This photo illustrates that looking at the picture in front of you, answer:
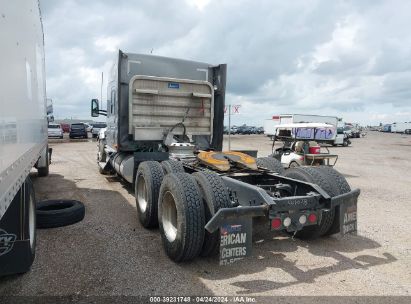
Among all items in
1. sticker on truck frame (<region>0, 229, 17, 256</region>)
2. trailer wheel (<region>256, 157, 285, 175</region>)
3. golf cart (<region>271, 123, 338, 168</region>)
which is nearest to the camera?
sticker on truck frame (<region>0, 229, 17, 256</region>)

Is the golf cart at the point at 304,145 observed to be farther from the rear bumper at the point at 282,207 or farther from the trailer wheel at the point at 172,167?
the rear bumper at the point at 282,207

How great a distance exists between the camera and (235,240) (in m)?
3.71

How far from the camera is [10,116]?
2.62m

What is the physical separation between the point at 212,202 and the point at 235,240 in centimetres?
59

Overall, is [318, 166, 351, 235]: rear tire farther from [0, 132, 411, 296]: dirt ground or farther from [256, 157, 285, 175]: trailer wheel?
[256, 157, 285, 175]: trailer wheel

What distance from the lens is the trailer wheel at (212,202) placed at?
163 inches

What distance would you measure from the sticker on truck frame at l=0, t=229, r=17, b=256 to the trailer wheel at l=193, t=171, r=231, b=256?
2111 millimetres

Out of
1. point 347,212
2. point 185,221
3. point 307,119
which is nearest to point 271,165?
point 347,212

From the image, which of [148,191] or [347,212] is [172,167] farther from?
[347,212]

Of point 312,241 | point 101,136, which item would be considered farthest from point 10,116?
point 101,136

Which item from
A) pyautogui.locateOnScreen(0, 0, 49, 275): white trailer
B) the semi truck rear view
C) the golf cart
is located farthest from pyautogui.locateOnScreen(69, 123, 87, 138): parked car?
pyautogui.locateOnScreen(0, 0, 49, 275): white trailer

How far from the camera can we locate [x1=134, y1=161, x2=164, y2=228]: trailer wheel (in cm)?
551

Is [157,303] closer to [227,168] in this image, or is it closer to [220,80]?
[227,168]

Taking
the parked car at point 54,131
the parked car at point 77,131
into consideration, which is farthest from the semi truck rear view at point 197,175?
the parked car at point 77,131
